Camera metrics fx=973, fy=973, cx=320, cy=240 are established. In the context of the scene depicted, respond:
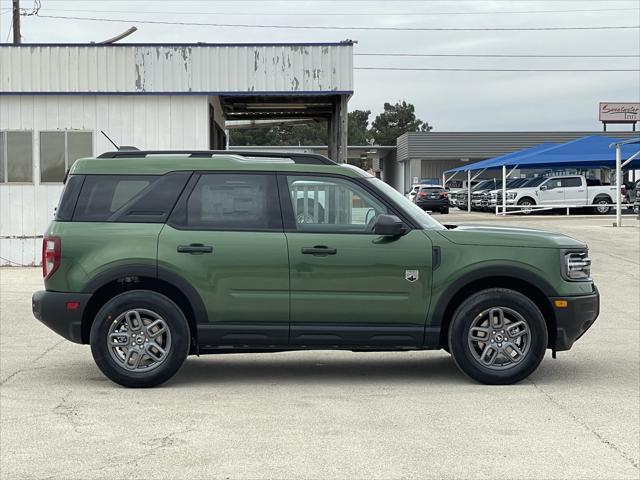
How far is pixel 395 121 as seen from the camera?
422 ft

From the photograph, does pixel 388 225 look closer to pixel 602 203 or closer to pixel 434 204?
pixel 602 203

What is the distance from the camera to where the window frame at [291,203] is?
8.05 m

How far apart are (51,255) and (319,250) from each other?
7.28 ft

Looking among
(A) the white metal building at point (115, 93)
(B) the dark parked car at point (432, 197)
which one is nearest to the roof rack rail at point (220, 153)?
(A) the white metal building at point (115, 93)

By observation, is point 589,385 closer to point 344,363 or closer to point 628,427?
point 628,427

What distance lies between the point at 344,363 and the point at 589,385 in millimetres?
2341

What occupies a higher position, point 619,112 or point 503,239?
point 619,112

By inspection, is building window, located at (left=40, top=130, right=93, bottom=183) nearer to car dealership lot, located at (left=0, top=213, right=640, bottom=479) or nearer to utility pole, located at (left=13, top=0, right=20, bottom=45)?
car dealership lot, located at (left=0, top=213, right=640, bottom=479)

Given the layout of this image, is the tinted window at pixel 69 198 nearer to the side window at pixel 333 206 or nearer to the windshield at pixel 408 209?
the side window at pixel 333 206

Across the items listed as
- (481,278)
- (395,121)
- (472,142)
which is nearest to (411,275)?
(481,278)

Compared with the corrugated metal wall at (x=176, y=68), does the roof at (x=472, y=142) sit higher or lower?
higher

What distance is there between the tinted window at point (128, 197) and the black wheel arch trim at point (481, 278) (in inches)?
93.0

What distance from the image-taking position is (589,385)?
26.7ft

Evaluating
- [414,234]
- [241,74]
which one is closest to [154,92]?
[241,74]
